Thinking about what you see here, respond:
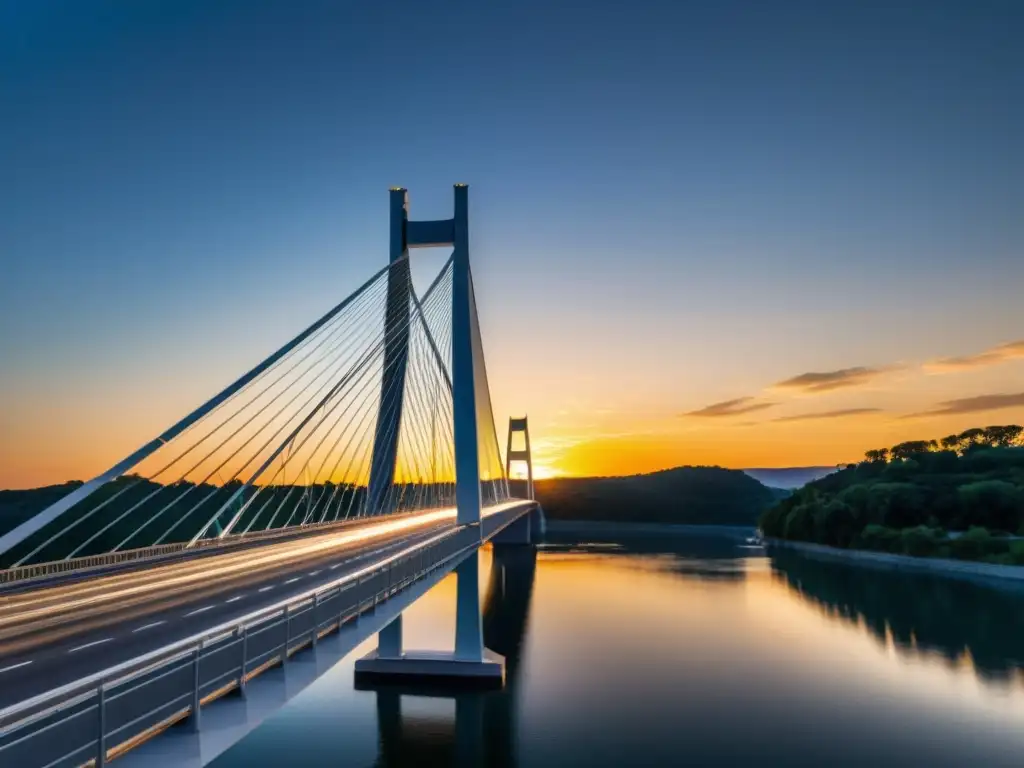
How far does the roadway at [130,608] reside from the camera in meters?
8.92

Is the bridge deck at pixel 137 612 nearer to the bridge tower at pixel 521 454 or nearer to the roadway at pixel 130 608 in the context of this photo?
the roadway at pixel 130 608

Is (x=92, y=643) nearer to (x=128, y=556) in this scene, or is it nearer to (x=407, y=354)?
(x=128, y=556)

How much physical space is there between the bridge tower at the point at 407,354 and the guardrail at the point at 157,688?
15.9 metres

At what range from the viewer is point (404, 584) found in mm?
16359

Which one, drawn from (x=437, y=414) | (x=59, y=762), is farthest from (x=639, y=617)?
(x=59, y=762)

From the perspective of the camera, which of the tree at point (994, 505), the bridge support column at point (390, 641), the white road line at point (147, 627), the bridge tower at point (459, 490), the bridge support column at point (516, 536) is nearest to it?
the white road line at point (147, 627)

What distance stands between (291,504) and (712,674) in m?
94.2

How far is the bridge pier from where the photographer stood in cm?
2848

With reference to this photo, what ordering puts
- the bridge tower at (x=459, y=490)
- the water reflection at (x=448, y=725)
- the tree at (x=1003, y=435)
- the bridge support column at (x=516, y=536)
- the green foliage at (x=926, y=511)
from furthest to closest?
the tree at (x=1003, y=435) < the bridge support column at (x=516, y=536) < the green foliage at (x=926, y=511) < the bridge tower at (x=459, y=490) < the water reflection at (x=448, y=725)

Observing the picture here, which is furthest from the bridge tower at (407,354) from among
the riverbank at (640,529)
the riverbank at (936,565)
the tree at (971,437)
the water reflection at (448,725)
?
the tree at (971,437)

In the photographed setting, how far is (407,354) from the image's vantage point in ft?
112

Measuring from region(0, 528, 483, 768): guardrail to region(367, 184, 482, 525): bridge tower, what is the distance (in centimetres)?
1595

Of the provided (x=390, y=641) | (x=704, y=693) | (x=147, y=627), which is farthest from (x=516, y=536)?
(x=147, y=627)

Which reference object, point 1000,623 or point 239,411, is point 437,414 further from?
point 1000,623
